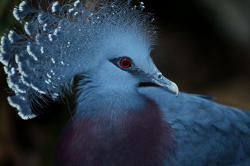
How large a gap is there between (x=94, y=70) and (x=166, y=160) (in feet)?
1.82

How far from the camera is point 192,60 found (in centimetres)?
433

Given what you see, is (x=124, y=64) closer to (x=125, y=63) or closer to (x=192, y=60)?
(x=125, y=63)

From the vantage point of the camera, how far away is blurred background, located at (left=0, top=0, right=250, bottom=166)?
2957 mm

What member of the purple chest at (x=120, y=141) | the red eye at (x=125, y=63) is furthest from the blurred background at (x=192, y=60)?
the red eye at (x=125, y=63)

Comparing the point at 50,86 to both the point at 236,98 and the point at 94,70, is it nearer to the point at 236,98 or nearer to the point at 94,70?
the point at 94,70

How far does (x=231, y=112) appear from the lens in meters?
1.89

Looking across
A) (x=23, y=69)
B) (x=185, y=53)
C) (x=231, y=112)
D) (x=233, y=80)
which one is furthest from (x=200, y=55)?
(x=23, y=69)

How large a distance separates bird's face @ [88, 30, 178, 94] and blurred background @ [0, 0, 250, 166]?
3.95 ft

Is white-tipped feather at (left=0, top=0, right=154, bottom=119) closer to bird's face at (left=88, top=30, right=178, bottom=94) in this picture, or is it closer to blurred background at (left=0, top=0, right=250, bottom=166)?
bird's face at (left=88, top=30, right=178, bottom=94)

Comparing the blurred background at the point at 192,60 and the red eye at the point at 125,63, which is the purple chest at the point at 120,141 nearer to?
the red eye at the point at 125,63

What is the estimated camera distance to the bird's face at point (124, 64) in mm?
1615

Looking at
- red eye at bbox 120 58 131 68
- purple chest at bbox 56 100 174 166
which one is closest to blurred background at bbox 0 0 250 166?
purple chest at bbox 56 100 174 166

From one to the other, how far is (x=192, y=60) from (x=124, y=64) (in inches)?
112

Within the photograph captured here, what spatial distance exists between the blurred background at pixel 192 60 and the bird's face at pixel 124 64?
1204mm
